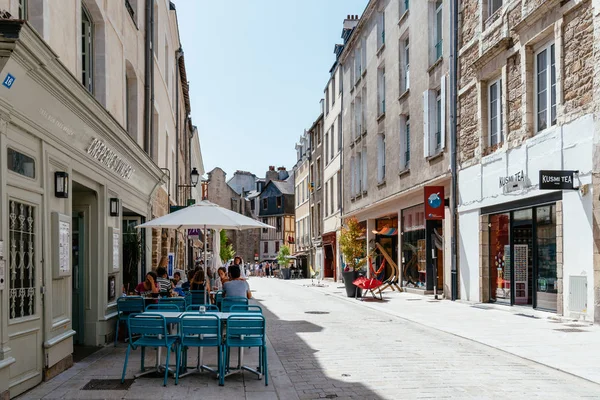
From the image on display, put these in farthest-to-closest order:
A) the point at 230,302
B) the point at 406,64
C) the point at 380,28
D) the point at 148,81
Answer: the point at 380,28 < the point at 406,64 < the point at 148,81 < the point at 230,302

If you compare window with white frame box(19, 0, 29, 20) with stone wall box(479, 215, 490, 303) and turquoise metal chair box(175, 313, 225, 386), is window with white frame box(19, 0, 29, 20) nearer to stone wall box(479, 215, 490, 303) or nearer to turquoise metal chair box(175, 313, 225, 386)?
turquoise metal chair box(175, 313, 225, 386)

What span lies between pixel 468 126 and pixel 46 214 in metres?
13.5

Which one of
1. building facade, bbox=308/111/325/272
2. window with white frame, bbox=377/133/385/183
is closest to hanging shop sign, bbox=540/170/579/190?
window with white frame, bbox=377/133/385/183

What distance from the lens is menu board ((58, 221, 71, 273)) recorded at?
25.9 ft

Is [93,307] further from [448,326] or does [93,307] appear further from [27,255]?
[448,326]

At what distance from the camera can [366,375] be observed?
771 cm

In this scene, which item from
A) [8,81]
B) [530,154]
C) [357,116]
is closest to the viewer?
[8,81]

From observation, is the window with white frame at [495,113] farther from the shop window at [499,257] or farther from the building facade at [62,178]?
the building facade at [62,178]

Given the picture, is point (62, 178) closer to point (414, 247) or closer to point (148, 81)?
point (148, 81)

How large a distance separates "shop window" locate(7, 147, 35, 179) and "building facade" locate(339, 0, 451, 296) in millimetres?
14494

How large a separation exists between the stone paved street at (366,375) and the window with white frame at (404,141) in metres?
13.1

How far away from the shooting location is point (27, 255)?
7008mm

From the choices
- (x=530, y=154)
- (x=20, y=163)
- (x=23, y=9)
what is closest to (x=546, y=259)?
(x=530, y=154)

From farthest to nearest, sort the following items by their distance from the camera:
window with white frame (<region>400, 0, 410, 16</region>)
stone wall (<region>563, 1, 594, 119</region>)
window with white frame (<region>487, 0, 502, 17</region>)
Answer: window with white frame (<region>400, 0, 410, 16</region>)
window with white frame (<region>487, 0, 502, 17</region>)
stone wall (<region>563, 1, 594, 119</region>)
